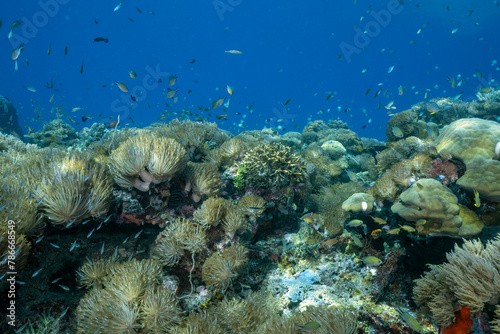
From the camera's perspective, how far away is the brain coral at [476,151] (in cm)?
379

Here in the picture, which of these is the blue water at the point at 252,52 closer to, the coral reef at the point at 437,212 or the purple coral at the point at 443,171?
the purple coral at the point at 443,171

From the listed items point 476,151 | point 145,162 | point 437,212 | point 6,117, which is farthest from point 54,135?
point 476,151

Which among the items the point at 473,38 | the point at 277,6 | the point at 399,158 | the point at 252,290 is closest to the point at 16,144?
→ the point at 252,290

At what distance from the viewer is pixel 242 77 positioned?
536 ft

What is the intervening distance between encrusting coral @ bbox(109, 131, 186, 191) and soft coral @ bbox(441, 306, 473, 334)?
4.48 m

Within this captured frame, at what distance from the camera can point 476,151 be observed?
4305mm

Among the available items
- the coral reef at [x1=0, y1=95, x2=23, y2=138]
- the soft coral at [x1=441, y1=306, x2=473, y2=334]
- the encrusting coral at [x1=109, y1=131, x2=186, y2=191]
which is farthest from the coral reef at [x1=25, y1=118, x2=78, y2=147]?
the soft coral at [x1=441, y1=306, x2=473, y2=334]

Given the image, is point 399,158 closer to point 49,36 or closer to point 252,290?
point 252,290

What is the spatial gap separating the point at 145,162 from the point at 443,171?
5866 millimetres

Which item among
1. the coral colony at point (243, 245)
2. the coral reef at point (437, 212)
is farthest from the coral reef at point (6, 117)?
the coral reef at point (437, 212)

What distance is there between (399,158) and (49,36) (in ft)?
562

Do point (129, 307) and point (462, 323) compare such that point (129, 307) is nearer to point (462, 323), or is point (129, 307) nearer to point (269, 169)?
point (269, 169)

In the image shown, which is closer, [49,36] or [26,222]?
[26,222]

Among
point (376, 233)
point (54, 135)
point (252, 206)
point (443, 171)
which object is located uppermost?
point (443, 171)
